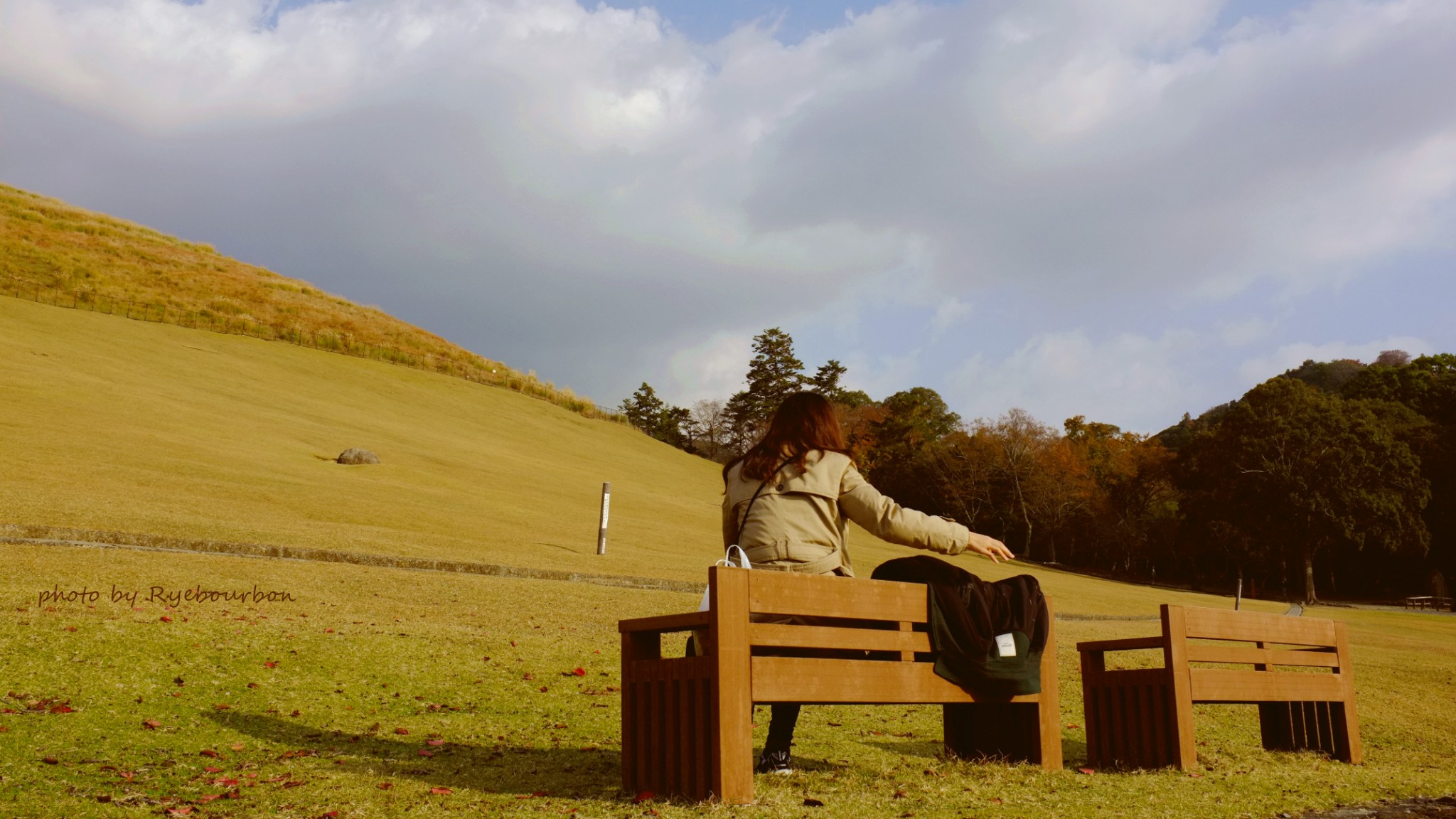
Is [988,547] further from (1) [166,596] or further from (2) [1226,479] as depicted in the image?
(2) [1226,479]

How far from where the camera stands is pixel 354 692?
745 centimetres

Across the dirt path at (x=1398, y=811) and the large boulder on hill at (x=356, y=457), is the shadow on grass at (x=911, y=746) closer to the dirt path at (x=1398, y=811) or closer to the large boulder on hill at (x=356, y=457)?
the dirt path at (x=1398, y=811)

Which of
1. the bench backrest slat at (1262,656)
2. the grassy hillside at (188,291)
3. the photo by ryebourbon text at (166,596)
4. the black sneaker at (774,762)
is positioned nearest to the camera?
the black sneaker at (774,762)

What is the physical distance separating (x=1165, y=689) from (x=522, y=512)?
2177 cm

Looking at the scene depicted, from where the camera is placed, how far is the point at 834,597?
187 inches

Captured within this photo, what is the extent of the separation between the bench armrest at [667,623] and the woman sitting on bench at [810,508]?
0.58 metres

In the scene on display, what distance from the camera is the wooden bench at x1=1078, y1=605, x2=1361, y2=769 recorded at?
6266 mm

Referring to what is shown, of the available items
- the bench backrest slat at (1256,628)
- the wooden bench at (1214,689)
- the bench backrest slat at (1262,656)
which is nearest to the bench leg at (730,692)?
the wooden bench at (1214,689)

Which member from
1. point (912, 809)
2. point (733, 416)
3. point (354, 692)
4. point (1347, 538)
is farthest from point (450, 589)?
point (733, 416)

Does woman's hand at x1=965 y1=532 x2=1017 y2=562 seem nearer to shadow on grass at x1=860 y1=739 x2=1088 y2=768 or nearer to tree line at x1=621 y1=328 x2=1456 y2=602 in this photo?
shadow on grass at x1=860 y1=739 x2=1088 y2=768

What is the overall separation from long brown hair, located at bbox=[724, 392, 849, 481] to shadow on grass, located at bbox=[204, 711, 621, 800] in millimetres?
1779

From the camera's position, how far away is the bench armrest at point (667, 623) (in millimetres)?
4465

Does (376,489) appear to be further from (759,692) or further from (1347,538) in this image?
(1347,538)

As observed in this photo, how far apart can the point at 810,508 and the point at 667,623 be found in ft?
3.17
